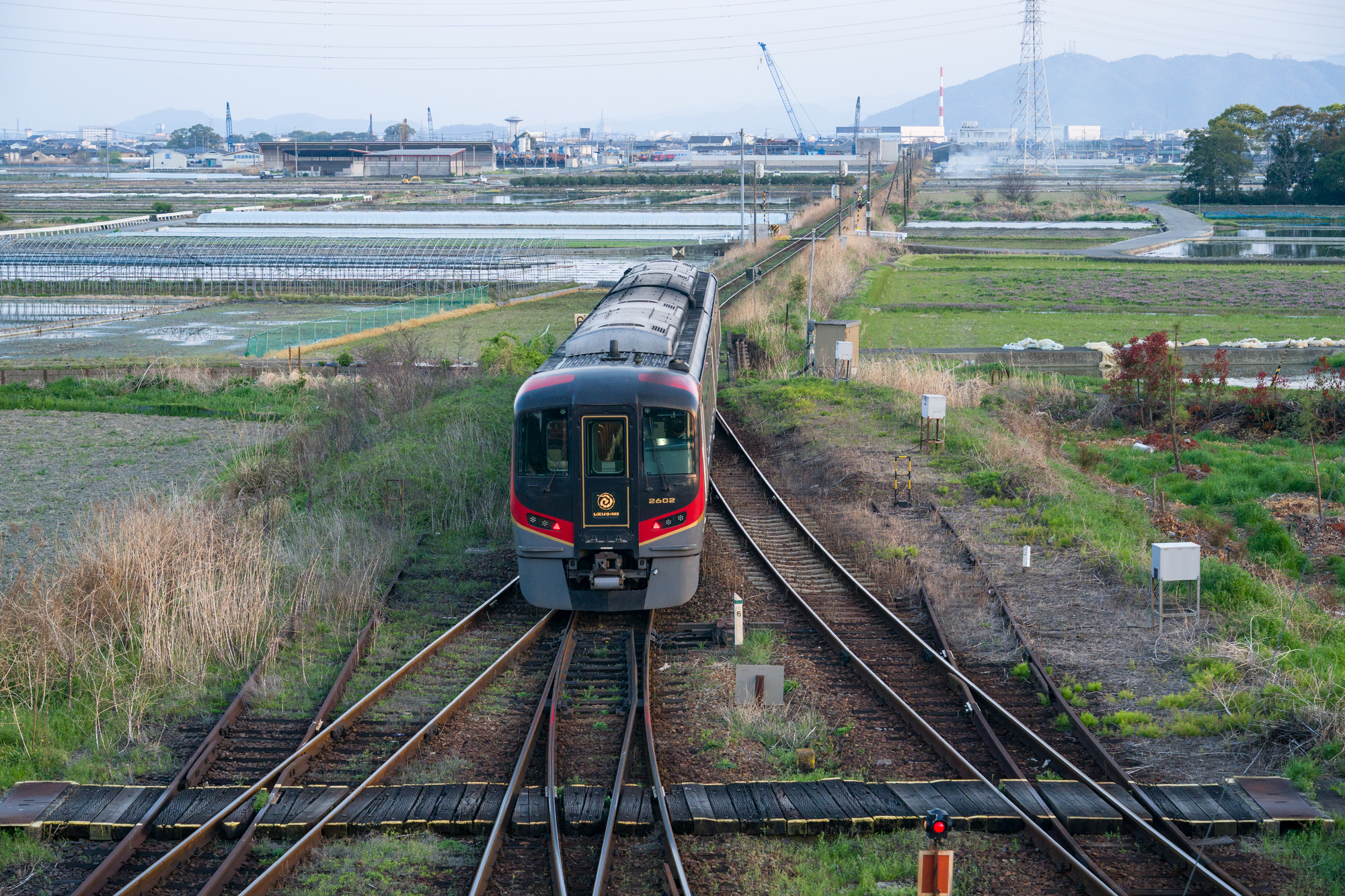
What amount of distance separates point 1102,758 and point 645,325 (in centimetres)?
782

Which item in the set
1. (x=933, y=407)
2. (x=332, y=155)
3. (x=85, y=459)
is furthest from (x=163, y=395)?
(x=332, y=155)

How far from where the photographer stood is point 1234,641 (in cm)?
1148

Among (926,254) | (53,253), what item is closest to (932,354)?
(926,254)

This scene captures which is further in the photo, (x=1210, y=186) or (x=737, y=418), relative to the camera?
(x=1210, y=186)

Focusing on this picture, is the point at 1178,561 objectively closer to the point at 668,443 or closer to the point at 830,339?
the point at 668,443

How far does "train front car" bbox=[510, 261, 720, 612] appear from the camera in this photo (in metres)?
12.2

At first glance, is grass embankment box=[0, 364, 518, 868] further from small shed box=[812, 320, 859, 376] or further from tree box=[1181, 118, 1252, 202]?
tree box=[1181, 118, 1252, 202]

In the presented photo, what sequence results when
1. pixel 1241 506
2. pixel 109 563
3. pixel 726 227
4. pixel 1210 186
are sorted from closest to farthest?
1. pixel 109 563
2. pixel 1241 506
3. pixel 726 227
4. pixel 1210 186

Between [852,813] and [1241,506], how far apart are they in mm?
13485

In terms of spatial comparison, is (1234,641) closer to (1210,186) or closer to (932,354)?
(932,354)

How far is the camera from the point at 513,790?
8625 millimetres

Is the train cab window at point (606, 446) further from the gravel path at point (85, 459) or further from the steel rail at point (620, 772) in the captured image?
the gravel path at point (85, 459)

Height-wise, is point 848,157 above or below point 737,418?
above

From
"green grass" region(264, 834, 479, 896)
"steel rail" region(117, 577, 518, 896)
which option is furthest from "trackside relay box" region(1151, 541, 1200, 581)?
"green grass" region(264, 834, 479, 896)
